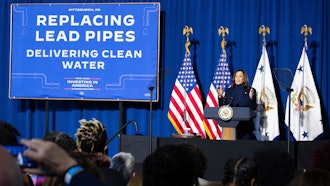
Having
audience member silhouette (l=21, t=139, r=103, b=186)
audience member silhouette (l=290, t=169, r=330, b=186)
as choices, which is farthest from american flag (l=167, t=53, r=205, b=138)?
audience member silhouette (l=21, t=139, r=103, b=186)

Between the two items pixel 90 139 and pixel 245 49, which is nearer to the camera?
pixel 90 139

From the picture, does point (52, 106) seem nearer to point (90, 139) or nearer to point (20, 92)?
point (20, 92)

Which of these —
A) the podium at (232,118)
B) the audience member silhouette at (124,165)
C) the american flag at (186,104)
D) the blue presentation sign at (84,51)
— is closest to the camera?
the audience member silhouette at (124,165)

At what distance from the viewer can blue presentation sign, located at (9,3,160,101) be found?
28.5ft

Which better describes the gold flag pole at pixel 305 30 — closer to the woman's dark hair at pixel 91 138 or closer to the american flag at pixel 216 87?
the american flag at pixel 216 87

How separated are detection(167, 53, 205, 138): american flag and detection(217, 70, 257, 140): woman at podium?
2.00 feet

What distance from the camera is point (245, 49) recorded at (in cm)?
874

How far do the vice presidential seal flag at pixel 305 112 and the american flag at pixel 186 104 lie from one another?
1188 millimetres

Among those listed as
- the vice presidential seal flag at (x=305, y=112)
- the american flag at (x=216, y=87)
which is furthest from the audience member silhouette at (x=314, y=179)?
the american flag at (x=216, y=87)

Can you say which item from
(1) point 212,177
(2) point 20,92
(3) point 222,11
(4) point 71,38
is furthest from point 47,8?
(1) point 212,177

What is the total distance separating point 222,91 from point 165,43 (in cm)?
124

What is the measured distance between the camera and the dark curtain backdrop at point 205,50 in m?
8.58

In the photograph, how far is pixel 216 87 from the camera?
856 centimetres

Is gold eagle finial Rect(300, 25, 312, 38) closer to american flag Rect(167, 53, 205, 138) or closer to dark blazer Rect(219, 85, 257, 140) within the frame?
dark blazer Rect(219, 85, 257, 140)
